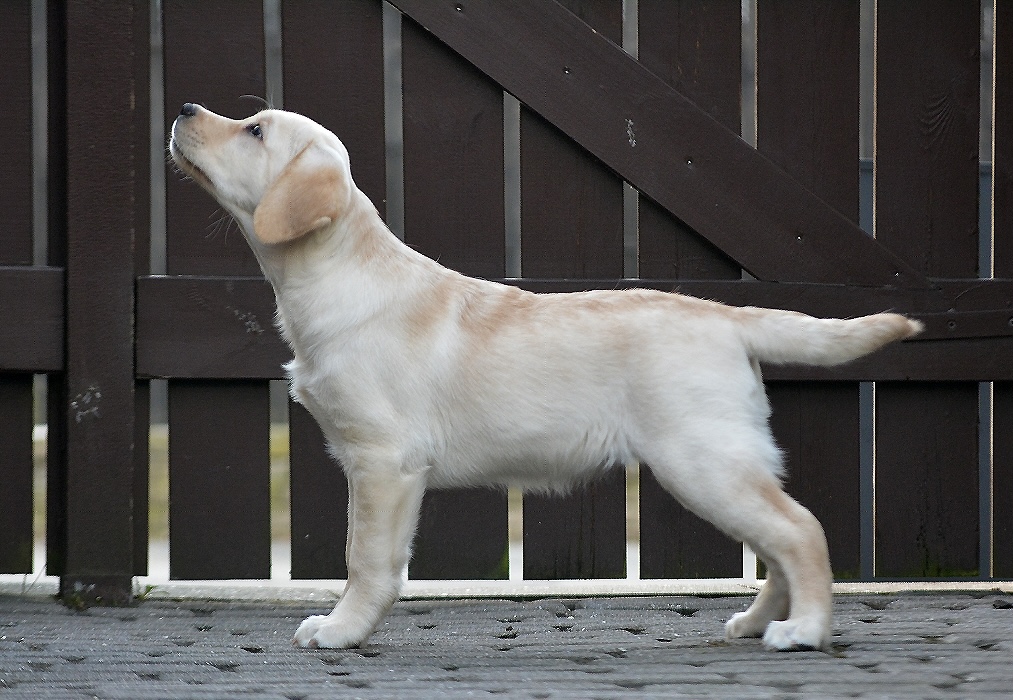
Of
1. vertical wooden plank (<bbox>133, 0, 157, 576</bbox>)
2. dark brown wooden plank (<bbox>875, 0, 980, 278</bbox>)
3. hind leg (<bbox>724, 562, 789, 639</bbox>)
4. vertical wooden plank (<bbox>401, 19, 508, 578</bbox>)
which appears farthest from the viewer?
dark brown wooden plank (<bbox>875, 0, 980, 278</bbox>)

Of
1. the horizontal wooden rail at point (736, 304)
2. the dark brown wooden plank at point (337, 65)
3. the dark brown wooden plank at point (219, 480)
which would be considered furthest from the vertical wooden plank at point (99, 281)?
the dark brown wooden plank at point (337, 65)

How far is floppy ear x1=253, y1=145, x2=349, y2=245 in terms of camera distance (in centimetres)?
307

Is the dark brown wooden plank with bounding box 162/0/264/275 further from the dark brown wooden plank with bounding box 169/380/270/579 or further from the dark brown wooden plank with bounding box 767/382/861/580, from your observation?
the dark brown wooden plank with bounding box 767/382/861/580

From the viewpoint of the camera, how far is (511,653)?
3.17 meters

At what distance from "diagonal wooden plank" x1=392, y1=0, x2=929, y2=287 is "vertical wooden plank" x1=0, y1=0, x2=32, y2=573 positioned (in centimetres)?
139

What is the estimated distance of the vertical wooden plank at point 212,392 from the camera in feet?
13.2

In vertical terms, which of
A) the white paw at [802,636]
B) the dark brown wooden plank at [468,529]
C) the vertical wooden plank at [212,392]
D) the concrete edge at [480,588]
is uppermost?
the vertical wooden plank at [212,392]

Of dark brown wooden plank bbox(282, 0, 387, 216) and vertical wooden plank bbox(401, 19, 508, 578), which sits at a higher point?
dark brown wooden plank bbox(282, 0, 387, 216)

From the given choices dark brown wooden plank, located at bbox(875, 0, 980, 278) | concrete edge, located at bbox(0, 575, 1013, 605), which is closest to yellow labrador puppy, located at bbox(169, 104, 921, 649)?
concrete edge, located at bbox(0, 575, 1013, 605)

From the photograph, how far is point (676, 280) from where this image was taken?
13.4ft

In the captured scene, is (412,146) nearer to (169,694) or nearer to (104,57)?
(104,57)

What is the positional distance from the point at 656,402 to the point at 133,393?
1919 millimetres

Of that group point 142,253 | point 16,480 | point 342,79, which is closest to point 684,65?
Result: point 342,79

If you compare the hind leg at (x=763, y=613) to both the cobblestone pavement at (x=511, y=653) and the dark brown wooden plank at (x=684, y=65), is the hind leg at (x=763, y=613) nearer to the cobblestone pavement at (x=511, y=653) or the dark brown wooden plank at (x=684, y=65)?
the cobblestone pavement at (x=511, y=653)
